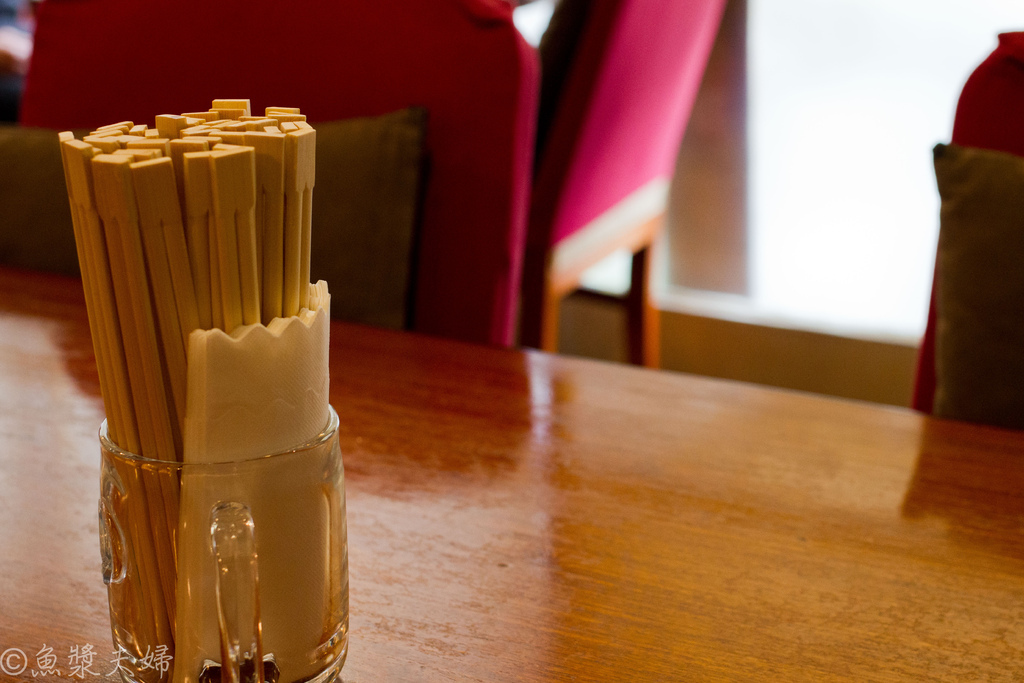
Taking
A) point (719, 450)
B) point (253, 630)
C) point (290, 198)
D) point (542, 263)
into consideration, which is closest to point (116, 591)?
point (253, 630)

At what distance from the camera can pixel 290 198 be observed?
1.18 feet

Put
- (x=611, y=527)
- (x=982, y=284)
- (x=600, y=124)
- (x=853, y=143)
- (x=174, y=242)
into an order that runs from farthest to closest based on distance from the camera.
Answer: (x=853, y=143), (x=600, y=124), (x=982, y=284), (x=611, y=527), (x=174, y=242)

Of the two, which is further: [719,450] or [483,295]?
[483,295]

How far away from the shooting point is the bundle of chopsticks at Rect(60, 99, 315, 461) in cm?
33

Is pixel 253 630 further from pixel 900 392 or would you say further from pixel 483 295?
pixel 900 392

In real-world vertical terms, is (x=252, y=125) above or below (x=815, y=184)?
above

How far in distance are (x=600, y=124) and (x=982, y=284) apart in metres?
0.85

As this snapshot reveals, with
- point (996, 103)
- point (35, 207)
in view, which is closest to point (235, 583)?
point (996, 103)

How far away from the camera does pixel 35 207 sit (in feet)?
3.85

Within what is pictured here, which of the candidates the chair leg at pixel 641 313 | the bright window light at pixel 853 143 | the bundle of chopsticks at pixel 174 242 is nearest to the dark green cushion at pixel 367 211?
the bundle of chopsticks at pixel 174 242

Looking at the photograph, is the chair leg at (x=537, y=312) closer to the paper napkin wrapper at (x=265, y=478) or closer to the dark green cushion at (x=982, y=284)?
the dark green cushion at (x=982, y=284)

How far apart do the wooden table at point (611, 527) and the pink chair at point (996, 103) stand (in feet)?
1.15

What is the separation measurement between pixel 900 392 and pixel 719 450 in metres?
1.55

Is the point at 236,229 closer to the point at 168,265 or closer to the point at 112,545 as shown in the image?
the point at 168,265
